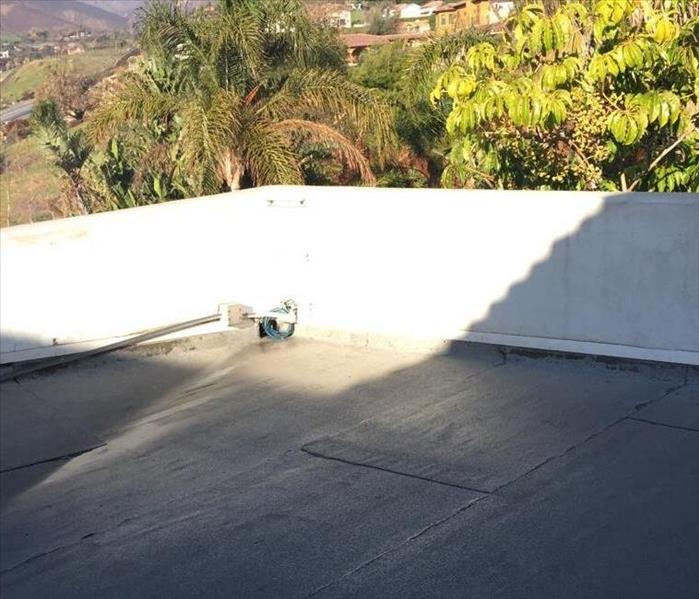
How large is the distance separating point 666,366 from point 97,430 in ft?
13.7

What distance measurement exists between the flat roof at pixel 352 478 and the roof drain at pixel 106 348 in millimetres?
83

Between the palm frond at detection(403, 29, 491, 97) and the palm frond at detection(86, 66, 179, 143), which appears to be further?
the palm frond at detection(403, 29, 491, 97)

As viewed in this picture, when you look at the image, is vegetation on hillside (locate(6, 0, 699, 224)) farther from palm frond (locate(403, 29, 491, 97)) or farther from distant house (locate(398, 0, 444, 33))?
distant house (locate(398, 0, 444, 33))

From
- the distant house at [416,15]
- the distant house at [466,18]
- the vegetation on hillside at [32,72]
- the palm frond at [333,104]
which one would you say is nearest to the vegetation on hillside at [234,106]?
the palm frond at [333,104]

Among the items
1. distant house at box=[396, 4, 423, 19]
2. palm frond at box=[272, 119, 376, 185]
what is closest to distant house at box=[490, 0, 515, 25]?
palm frond at box=[272, 119, 376, 185]

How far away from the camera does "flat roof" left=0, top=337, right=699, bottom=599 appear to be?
16.9ft

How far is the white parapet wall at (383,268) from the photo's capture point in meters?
7.71

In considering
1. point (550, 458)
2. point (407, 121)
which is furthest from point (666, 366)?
point (407, 121)

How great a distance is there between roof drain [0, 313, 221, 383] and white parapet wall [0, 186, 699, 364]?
0.06 metres

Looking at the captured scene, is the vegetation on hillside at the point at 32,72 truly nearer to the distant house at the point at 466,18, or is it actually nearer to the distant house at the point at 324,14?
the distant house at the point at 466,18

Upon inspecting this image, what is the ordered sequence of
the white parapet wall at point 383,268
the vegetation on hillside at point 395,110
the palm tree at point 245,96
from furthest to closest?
the palm tree at point 245,96, the vegetation on hillside at point 395,110, the white parapet wall at point 383,268

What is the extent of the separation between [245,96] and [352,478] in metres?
7.03

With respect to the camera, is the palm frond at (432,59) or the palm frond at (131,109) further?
the palm frond at (432,59)

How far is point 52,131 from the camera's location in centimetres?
1464
